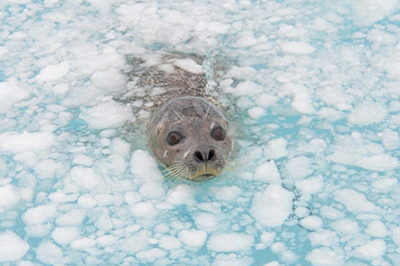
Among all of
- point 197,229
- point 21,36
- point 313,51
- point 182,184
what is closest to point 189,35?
point 313,51

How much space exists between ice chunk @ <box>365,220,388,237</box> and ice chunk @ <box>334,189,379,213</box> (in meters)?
0.12

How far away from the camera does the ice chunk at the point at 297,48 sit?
17.3 ft

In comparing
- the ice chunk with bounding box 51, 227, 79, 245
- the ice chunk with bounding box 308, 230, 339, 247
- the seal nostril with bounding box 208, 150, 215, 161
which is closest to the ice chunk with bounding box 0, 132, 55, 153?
the ice chunk with bounding box 51, 227, 79, 245

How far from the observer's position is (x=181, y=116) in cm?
412

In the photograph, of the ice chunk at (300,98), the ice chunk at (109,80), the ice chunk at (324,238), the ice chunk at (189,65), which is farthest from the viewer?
the ice chunk at (189,65)

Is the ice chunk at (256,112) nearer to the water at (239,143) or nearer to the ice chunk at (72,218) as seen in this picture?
the water at (239,143)

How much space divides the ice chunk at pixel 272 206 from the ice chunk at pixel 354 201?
28cm

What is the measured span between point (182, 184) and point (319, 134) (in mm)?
1010

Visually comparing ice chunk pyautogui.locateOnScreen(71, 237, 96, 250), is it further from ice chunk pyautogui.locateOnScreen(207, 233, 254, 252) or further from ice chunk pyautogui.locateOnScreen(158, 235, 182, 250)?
ice chunk pyautogui.locateOnScreen(207, 233, 254, 252)

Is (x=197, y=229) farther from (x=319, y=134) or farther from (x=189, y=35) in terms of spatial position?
(x=189, y=35)

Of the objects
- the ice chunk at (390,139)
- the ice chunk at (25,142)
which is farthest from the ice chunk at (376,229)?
the ice chunk at (25,142)

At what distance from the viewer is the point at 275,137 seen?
4.35 meters

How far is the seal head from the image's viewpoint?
3832 mm

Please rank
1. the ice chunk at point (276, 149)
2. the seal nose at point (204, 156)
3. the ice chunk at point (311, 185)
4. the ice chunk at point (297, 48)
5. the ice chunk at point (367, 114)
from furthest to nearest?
1. the ice chunk at point (297, 48)
2. the ice chunk at point (367, 114)
3. the ice chunk at point (276, 149)
4. the ice chunk at point (311, 185)
5. the seal nose at point (204, 156)
